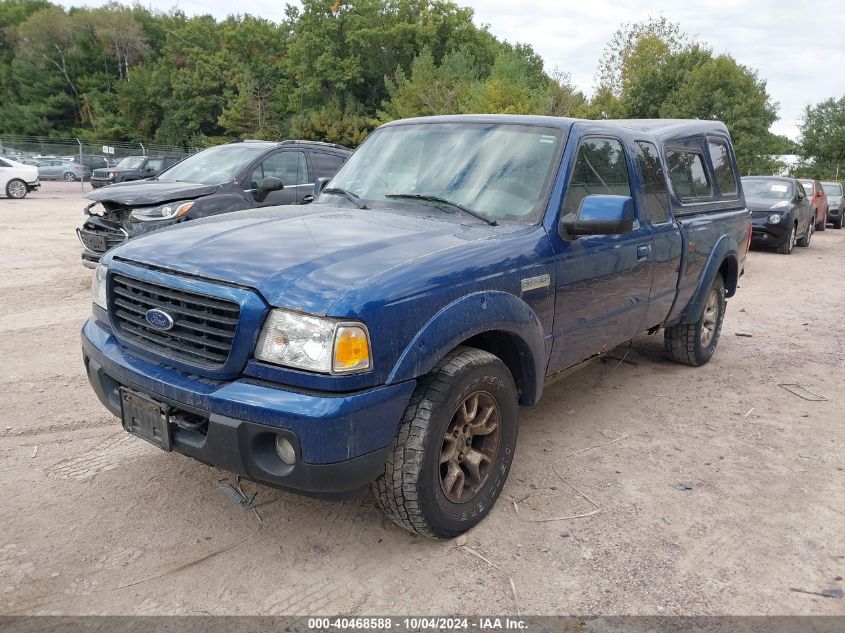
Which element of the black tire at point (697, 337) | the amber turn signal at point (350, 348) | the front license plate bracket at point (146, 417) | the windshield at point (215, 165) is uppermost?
the windshield at point (215, 165)

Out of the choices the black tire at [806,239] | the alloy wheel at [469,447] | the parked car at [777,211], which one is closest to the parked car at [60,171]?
the parked car at [777,211]

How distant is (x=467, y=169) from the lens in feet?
12.3

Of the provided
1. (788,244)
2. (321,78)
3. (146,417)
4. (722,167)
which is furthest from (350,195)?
(321,78)

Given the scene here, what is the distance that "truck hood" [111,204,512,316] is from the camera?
2.56 m

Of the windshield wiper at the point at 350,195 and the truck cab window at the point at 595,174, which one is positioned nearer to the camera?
the truck cab window at the point at 595,174

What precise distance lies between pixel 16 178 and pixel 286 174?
17.5 meters

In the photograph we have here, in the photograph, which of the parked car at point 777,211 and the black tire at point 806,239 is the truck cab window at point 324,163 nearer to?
the parked car at point 777,211

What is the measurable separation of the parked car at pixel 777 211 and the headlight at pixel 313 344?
1298 cm

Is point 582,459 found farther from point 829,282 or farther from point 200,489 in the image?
point 829,282

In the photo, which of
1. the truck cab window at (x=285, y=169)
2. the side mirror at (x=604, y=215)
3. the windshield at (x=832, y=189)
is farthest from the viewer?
the windshield at (x=832, y=189)

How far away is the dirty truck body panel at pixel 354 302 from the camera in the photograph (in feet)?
8.18

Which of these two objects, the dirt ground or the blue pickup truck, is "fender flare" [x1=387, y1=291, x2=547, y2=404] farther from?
the dirt ground

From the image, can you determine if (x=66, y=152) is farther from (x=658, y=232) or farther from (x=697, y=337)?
(x=658, y=232)

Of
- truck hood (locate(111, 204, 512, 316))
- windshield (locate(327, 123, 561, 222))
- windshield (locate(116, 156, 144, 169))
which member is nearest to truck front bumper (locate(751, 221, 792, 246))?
windshield (locate(327, 123, 561, 222))
